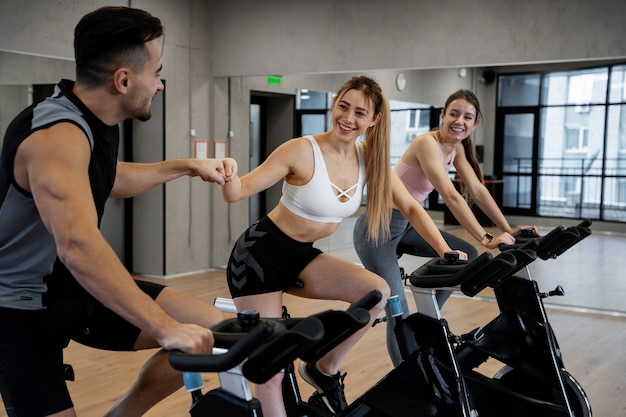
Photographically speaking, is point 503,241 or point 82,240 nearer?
point 82,240

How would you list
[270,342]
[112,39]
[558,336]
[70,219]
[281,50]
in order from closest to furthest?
[270,342]
[70,219]
[112,39]
[558,336]
[281,50]

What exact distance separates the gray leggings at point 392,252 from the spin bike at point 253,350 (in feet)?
5.45

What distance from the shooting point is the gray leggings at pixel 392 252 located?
3195 millimetres

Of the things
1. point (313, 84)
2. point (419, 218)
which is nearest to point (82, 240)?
point (419, 218)

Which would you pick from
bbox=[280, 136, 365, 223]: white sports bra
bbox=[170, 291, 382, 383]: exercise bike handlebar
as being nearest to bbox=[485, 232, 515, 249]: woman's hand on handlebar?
bbox=[280, 136, 365, 223]: white sports bra

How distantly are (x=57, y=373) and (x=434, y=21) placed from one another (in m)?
5.29

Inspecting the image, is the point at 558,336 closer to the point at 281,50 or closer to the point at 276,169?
the point at 276,169

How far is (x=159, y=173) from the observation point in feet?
6.89

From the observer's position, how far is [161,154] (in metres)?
6.97

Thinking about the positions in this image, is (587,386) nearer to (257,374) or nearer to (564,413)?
(564,413)

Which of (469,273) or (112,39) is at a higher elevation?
(112,39)

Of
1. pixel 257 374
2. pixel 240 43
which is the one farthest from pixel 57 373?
pixel 240 43

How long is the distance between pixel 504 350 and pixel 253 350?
190 centimetres

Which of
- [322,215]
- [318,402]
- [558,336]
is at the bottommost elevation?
[558,336]
